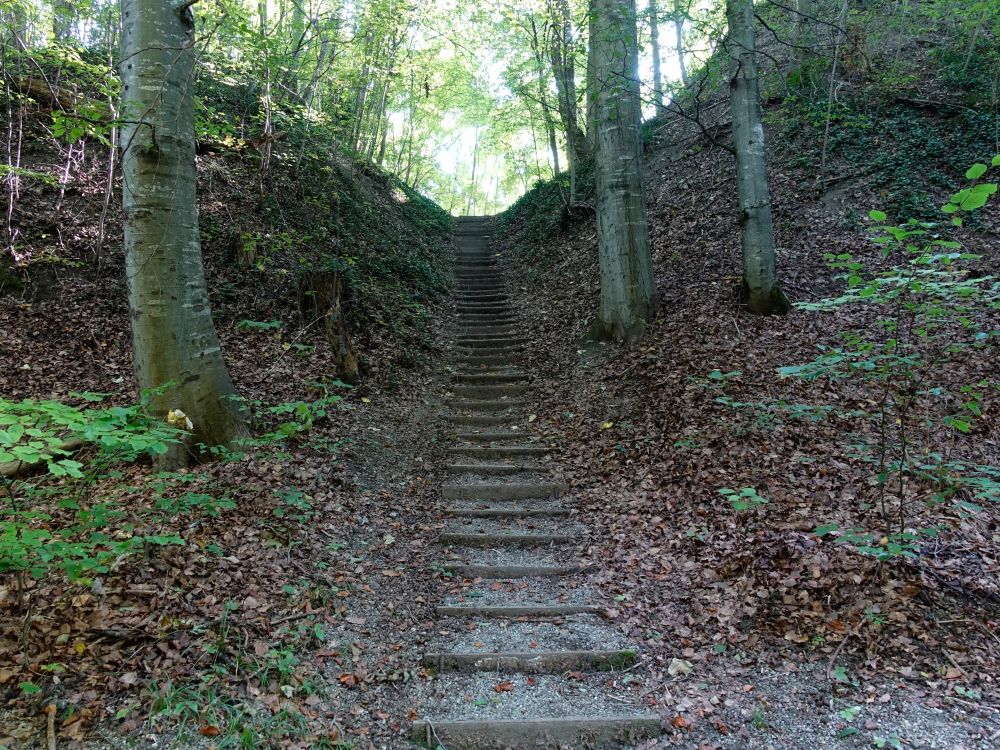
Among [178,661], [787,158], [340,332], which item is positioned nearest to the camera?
[178,661]

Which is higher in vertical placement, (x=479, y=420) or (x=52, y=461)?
(x=52, y=461)

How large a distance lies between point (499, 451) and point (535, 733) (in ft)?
13.3

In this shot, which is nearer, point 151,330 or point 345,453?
point 151,330

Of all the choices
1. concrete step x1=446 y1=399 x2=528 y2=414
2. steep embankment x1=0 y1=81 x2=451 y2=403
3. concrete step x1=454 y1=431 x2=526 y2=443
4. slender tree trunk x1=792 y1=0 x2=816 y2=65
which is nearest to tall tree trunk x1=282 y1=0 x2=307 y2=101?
steep embankment x1=0 y1=81 x2=451 y2=403

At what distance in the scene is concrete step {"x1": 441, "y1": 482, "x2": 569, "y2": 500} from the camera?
244 inches

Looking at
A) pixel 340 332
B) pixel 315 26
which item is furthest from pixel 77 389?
pixel 315 26

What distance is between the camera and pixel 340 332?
7914 mm

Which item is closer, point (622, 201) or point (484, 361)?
point (622, 201)

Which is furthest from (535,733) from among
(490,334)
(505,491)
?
(490,334)

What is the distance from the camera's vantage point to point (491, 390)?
8945mm

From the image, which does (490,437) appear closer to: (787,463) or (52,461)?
(787,463)

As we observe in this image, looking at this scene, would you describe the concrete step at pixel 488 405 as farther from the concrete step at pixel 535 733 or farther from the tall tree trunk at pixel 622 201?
the concrete step at pixel 535 733

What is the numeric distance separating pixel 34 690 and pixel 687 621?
3.98 m

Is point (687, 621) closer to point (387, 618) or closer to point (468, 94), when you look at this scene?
point (387, 618)
